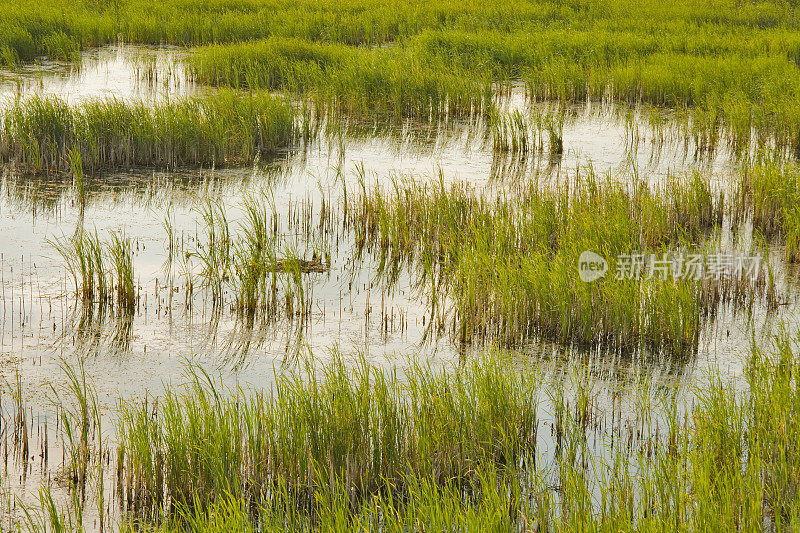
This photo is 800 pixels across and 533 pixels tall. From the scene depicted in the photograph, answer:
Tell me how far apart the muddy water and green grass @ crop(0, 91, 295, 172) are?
0.29 m

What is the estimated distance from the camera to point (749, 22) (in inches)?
692

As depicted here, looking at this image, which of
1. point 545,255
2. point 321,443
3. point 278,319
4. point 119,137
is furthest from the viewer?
point 119,137

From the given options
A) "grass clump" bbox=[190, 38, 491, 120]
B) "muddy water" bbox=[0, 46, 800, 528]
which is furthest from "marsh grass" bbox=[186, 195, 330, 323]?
"grass clump" bbox=[190, 38, 491, 120]

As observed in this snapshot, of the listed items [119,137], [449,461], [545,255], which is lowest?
[449,461]

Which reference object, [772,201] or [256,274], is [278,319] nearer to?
[256,274]

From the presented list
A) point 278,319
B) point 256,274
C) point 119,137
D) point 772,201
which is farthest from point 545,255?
point 119,137

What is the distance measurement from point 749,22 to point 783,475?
16.5 m

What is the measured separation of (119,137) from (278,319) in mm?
4411

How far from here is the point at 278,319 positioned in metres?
5.43

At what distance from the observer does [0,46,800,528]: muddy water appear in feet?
15.5

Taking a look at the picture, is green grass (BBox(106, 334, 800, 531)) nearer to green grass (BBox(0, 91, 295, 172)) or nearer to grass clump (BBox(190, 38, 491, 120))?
green grass (BBox(0, 91, 295, 172))

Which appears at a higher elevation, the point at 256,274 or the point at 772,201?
the point at 772,201

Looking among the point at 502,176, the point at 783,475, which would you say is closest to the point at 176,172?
the point at 502,176

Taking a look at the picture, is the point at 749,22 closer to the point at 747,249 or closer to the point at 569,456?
the point at 747,249
